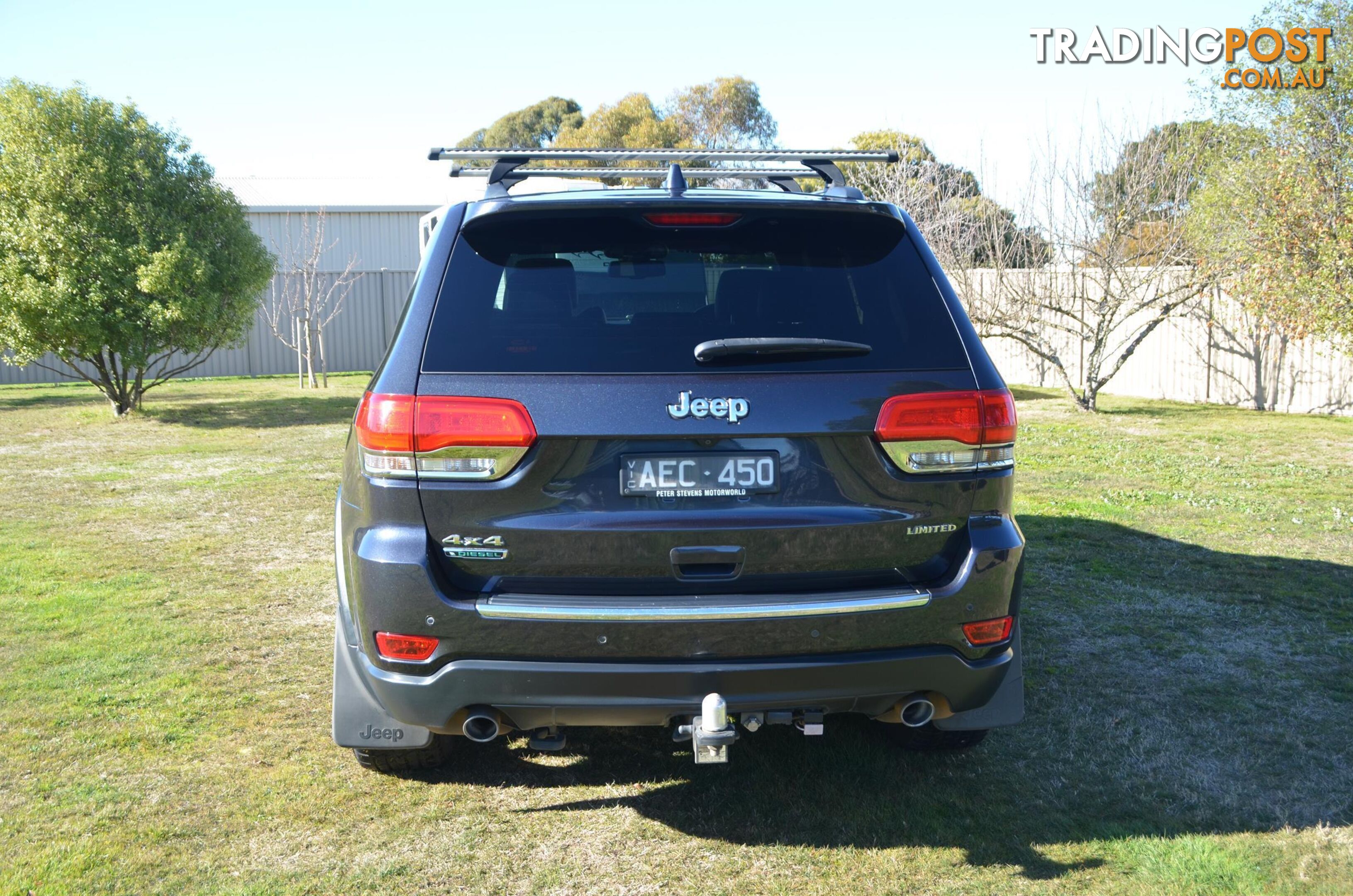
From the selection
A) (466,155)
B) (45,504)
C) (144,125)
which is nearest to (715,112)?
(144,125)

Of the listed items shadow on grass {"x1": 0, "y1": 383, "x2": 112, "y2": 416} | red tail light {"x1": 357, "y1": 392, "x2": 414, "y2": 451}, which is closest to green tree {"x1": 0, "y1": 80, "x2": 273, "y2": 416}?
shadow on grass {"x1": 0, "y1": 383, "x2": 112, "y2": 416}

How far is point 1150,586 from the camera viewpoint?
608 cm

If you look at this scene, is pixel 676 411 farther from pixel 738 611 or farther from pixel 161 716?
pixel 161 716

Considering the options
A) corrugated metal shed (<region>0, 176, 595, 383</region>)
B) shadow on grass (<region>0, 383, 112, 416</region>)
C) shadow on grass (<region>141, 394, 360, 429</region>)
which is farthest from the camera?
corrugated metal shed (<region>0, 176, 595, 383</region>)

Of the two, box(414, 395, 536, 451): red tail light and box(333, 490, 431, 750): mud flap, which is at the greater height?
box(414, 395, 536, 451): red tail light

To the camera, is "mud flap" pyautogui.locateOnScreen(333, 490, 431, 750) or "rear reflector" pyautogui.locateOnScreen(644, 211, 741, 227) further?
"mud flap" pyautogui.locateOnScreen(333, 490, 431, 750)

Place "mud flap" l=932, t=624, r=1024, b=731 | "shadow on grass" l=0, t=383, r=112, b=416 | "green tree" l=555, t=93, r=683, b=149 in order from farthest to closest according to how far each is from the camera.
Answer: "green tree" l=555, t=93, r=683, b=149 → "shadow on grass" l=0, t=383, r=112, b=416 → "mud flap" l=932, t=624, r=1024, b=731

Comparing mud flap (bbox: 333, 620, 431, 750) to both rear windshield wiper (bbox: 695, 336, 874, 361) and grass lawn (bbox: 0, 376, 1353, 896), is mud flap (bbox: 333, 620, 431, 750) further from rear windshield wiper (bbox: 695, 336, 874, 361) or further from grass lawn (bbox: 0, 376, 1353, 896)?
rear windshield wiper (bbox: 695, 336, 874, 361)

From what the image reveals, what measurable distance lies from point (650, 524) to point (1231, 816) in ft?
6.98

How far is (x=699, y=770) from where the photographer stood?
3.74 m

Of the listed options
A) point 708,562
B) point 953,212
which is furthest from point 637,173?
point 953,212

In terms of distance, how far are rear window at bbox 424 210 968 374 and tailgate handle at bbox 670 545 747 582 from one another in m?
0.46

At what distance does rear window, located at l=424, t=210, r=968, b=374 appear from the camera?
110 inches

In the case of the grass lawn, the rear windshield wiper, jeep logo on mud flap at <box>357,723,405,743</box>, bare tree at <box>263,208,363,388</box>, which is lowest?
the grass lawn
